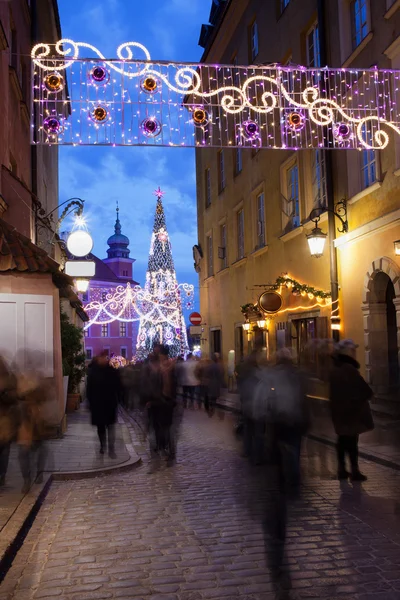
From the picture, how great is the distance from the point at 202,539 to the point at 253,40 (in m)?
22.9

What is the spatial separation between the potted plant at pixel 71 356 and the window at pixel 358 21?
1119cm

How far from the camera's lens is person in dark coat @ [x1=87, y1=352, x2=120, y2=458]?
454 inches

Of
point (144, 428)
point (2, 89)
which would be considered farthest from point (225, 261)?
point (2, 89)

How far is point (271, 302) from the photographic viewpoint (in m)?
21.1

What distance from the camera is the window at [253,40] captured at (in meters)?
24.9

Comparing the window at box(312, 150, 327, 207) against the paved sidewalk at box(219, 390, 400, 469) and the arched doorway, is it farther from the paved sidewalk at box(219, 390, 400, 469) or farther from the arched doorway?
the paved sidewalk at box(219, 390, 400, 469)

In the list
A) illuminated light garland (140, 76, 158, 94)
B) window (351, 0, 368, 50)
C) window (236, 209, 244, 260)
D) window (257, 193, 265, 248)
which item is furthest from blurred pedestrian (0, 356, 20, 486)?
window (236, 209, 244, 260)

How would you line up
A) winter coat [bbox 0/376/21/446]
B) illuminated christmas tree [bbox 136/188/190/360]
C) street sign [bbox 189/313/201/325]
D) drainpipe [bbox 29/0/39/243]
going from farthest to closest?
illuminated christmas tree [bbox 136/188/190/360] < street sign [bbox 189/313/201/325] < drainpipe [bbox 29/0/39/243] < winter coat [bbox 0/376/21/446]

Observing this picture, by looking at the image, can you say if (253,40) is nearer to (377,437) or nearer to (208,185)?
(208,185)

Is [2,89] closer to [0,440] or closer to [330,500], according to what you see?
[0,440]

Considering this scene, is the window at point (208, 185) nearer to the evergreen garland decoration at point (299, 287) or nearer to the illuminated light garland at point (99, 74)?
the evergreen garland decoration at point (299, 287)

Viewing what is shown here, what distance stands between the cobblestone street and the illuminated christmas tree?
35043 mm

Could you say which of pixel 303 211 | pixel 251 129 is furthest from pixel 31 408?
pixel 303 211

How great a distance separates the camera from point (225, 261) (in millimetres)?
29562
